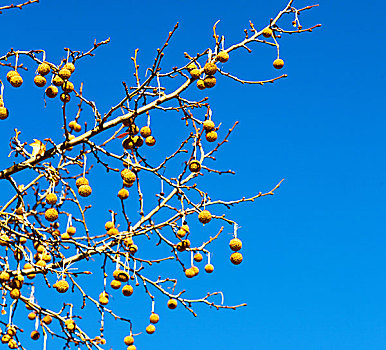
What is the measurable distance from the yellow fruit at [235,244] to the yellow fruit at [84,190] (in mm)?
1118

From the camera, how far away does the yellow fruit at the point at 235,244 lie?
4.00 metres

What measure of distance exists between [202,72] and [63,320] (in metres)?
2.56

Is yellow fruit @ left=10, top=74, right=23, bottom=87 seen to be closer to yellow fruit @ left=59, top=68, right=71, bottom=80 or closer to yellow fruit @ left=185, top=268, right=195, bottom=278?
yellow fruit @ left=59, top=68, right=71, bottom=80

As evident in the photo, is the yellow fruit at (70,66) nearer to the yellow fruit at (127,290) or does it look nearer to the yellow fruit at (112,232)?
the yellow fruit at (112,232)

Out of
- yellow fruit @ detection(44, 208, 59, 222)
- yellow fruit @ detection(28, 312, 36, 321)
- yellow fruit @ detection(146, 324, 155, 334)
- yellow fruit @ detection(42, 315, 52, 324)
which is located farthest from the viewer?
yellow fruit @ detection(28, 312, 36, 321)

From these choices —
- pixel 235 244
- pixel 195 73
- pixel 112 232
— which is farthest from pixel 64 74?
pixel 235 244

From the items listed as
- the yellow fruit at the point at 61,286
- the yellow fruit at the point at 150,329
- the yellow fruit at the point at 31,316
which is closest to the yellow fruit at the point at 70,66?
the yellow fruit at the point at 61,286

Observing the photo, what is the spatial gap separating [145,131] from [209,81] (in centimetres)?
60

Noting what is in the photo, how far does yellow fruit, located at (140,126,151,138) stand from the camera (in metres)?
3.93

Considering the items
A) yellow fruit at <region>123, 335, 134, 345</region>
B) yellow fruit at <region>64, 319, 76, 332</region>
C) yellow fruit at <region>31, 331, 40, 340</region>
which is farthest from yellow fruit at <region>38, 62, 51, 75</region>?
yellow fruit at <region>31, 331, 40, 340</region>

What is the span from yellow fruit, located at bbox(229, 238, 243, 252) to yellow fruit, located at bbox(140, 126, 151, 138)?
102 centimetres

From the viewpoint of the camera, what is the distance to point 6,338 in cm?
471

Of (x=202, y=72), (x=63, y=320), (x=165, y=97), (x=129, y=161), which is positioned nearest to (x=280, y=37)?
(x=202, y=72)

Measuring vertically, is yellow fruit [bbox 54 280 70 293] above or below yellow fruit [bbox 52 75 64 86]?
below
